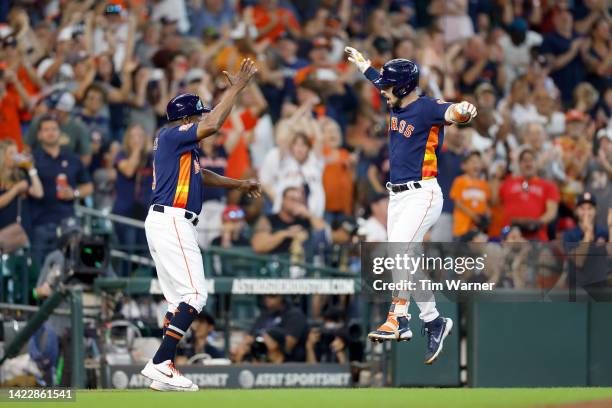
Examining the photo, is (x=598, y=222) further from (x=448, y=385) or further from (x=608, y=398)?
(x=608, y=398)

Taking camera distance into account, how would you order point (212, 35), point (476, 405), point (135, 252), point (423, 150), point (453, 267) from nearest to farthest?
point (476, 405), point (423, 150), point (453, 267), point (135, 252), point (212, 35)

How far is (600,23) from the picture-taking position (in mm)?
20891

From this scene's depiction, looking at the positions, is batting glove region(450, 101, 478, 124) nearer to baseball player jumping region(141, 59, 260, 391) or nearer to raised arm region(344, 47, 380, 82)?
raised arm region(344, 47, 380, 82)

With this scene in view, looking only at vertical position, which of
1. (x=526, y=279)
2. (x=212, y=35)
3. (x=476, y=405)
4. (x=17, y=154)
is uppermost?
(x=212, y=35)

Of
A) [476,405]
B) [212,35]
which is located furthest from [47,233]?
[476,405]

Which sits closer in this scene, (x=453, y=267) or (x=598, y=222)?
(x=453, y=267)

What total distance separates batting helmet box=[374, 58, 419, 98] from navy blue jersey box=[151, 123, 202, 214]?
157 cm

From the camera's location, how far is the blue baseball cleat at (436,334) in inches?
429

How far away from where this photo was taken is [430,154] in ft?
35.6

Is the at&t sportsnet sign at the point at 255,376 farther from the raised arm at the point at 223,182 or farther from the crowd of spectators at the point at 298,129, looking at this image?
the raised arm at the point at 223,182

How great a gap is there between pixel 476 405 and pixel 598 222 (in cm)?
674

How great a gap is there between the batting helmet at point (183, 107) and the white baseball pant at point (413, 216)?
5.72ft

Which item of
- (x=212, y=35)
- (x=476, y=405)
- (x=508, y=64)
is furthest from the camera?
(x=508, y=64)

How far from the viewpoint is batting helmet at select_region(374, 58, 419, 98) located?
1077cm
